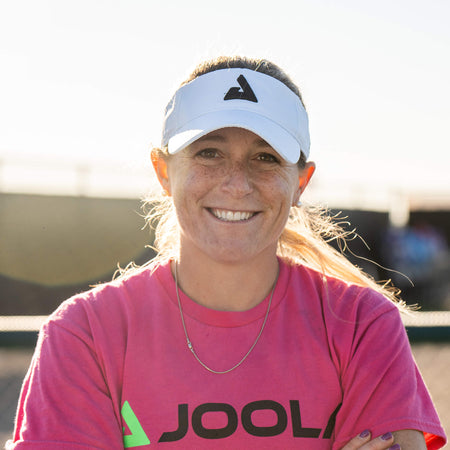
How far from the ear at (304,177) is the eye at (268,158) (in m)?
0.18

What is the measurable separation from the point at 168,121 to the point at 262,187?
1.34ft

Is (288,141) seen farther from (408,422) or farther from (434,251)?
(434,251)

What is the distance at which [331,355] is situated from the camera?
2.05 meters

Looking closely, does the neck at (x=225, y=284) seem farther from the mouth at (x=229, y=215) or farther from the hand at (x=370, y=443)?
the hand at (x=370, y=443)

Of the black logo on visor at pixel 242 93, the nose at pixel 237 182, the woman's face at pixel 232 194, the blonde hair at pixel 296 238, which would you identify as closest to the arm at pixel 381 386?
the blonde hair at pixel 296 238

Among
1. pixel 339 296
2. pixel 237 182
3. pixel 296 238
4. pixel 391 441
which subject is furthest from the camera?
pixel 296 238

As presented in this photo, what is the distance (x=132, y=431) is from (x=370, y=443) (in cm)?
71

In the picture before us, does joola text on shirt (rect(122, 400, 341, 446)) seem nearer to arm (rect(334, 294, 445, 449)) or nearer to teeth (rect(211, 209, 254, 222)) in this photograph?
arm (rect(334, 294, 445, 449))

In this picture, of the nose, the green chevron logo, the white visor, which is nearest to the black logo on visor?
the white visor

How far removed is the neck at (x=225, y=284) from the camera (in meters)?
2.19

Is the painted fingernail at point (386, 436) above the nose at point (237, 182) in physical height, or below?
below

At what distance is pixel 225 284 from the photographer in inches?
86.9

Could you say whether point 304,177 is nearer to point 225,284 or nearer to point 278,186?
point 278,186

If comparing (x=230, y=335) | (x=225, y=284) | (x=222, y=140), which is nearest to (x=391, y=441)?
(x=230, y=335)
